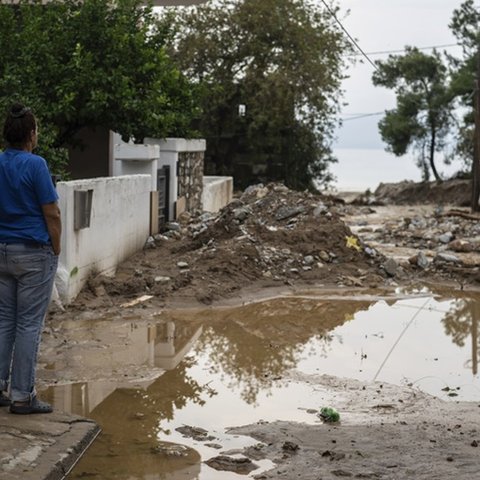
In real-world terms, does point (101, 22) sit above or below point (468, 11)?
below

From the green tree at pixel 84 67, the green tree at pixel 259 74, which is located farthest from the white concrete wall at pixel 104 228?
the green tree at pixel 259 74

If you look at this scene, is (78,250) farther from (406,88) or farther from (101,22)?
(406,88)

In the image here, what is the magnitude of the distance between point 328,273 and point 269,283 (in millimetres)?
1270

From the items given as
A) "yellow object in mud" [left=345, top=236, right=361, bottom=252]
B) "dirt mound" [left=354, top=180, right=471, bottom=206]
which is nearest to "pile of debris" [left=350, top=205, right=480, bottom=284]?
"yellow object in mud" [left=345, top=236, right=361, bottom=252]

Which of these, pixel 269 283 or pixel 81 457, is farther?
pixel 269 283

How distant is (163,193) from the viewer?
58.3 feet

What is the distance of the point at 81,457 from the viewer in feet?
19.5

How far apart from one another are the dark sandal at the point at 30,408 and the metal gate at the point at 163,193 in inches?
420

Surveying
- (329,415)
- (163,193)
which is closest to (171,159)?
(163,193)

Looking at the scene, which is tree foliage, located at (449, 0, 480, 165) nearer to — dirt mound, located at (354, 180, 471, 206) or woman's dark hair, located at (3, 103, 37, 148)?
dirt mound, located at (354, 180, 471, 206)

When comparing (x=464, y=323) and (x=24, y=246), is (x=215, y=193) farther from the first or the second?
(x=24, y=246)

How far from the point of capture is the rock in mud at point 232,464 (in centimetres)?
589

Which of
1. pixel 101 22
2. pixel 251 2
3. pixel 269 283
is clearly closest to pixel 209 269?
pixel 269 283

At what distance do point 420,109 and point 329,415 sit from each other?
3598 centimetres
